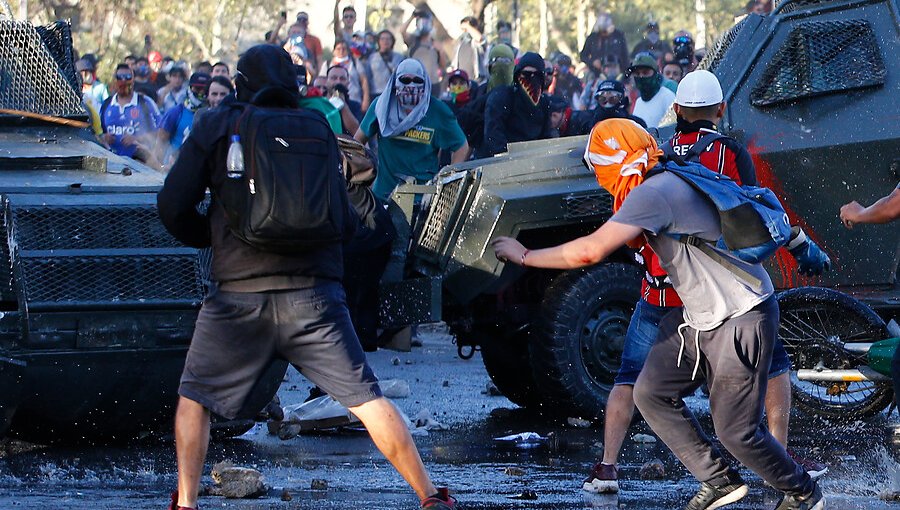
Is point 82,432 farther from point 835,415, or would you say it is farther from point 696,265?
point 835,415

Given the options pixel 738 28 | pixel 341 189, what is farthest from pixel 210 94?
pixel 341 189

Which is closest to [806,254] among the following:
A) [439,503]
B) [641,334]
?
[641,334]

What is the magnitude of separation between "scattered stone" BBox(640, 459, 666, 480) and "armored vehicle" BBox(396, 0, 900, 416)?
59.6 inches

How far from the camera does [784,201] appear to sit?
9.36 meters

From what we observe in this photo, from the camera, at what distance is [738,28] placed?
1024 cm

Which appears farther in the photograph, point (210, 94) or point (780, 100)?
point (210, 94)

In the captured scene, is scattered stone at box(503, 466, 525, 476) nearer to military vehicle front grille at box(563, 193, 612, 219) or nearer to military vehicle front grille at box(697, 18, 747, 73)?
military vehicle front grille at box(563, 193, 612, 219)

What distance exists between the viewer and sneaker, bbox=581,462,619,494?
7.03 metres

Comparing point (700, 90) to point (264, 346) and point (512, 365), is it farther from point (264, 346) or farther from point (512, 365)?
point (512, 365)

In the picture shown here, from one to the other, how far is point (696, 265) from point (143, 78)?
47.0 feet

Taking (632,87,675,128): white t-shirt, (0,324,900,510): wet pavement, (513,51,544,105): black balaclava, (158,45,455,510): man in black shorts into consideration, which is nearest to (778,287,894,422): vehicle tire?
(0,324,900,510): wet pavement

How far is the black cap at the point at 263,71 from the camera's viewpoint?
19.2ft

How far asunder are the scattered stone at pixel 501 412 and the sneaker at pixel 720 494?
367 centimetres

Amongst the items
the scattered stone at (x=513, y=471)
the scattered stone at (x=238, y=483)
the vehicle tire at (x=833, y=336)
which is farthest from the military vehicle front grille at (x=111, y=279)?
the vehicle tire at (x=833, y=336)
